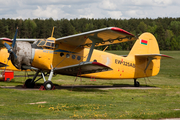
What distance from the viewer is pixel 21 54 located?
13617mm

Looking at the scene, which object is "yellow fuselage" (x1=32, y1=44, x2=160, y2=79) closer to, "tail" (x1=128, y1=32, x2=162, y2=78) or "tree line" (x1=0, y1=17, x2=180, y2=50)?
"tail" (x1=128, y1=32, x2=162, y2=78)

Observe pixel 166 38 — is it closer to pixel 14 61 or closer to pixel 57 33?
pixel 57 33

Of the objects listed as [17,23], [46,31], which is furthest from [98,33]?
[17,23]

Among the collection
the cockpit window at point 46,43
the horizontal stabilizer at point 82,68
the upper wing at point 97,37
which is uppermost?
the upper wing at point 97,37

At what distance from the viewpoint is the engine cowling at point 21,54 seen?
1355 centimetres

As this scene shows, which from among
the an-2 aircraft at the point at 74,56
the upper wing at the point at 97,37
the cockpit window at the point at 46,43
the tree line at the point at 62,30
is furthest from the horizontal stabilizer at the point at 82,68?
the tree line at the point at 62,30

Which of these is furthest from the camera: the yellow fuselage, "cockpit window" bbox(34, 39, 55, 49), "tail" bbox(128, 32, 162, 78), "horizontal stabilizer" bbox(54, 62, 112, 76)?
"tail" bbox(128, 32, 162, 78)

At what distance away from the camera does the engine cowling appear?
1355cm

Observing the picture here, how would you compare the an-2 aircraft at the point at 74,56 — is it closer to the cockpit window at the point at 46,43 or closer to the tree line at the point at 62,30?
the cockpit window at the point at 46,43

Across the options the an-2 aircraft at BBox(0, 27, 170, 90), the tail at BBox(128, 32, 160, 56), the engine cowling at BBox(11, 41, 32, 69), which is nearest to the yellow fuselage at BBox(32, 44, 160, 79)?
the an-2 aircraft at BBox(0, 27, 170, 90)

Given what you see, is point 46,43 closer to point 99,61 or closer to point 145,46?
point 99,61

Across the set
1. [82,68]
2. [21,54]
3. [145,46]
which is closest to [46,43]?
[21,54]

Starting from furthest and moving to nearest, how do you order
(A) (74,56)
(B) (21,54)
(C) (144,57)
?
(C) (144,57), (A) (74,56), (B) (21,54)

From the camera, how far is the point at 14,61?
536 inches
